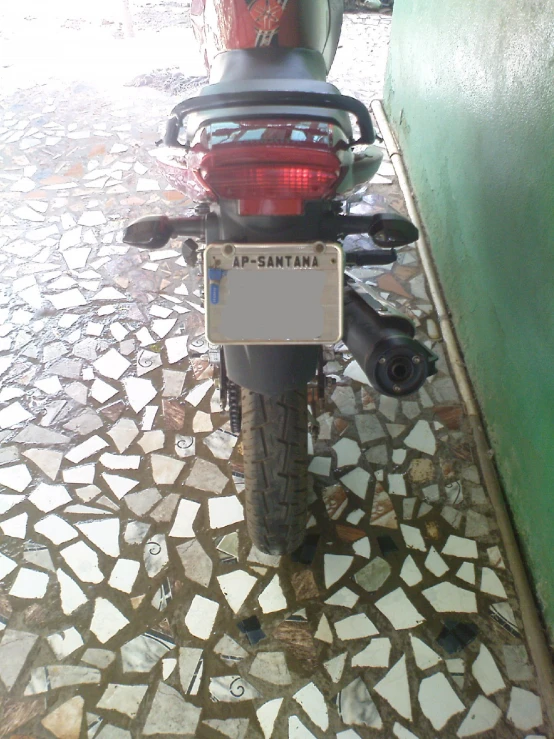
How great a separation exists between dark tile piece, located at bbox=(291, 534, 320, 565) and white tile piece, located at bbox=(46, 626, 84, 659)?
0.67 m

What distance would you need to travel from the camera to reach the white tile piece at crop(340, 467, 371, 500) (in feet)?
6.76

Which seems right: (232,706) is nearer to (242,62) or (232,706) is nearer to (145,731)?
(145,731)

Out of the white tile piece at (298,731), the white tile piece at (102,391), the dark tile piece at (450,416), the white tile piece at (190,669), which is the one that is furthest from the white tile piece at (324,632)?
the white tile piece at (102,391)

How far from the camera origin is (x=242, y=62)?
2.15 m

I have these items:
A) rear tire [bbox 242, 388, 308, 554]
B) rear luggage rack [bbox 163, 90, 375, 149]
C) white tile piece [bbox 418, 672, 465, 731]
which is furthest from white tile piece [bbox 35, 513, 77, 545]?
rear luggage rack [bbox 163, 90, 375, 149]

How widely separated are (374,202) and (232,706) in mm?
2779

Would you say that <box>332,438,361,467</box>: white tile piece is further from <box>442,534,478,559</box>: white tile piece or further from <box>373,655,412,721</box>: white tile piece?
<box>373,655,412,721</box>: white tile piece

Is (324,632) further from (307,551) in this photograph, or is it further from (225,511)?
(225,511)

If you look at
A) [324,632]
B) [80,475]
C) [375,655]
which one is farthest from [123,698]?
[80,475]

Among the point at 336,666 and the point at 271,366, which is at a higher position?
the point at 271,366

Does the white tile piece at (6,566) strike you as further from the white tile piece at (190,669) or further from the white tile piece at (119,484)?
the white tile piece at (190,669)

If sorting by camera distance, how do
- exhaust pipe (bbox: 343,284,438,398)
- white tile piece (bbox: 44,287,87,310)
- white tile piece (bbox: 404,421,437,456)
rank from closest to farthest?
exhaust pipe (bbox: 343,284,438,398) → white tile piece (bbox: 404,421,437,456) → white tile piece (bbox: 44,287,87,310)

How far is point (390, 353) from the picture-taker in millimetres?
1358

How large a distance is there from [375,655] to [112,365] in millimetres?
1564
